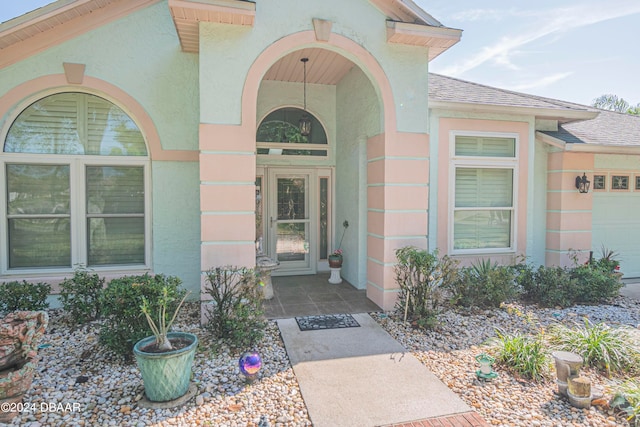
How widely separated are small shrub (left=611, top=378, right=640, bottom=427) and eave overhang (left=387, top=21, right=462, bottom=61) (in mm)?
4975

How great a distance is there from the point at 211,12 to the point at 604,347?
20.7 feet

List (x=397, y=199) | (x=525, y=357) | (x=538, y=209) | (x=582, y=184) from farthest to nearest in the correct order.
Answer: (x=538, y=209), (x=582, y=184), (x=397, y=199), (x=525, y=357)

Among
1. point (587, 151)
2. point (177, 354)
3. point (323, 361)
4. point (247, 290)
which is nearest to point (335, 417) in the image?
point (323, 361)

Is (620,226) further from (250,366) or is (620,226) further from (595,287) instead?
(250,366)

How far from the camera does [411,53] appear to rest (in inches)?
223

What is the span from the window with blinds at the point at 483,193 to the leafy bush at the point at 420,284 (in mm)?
2009

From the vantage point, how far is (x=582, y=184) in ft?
24.0

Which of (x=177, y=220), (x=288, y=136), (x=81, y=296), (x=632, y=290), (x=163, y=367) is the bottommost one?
(x=632, y=290)

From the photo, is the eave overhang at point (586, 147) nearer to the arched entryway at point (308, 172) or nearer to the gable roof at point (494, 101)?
the gable roof at point (494, 101)

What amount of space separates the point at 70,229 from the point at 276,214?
3787mm

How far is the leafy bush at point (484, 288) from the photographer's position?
19.3 ft

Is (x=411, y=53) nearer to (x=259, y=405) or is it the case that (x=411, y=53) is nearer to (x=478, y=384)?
(x=478, y=384)

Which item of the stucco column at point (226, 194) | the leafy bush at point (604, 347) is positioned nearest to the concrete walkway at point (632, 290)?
the leafy bush at point (604, 347)

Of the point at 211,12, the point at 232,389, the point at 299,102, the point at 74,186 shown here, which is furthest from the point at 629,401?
the point at 74,186
